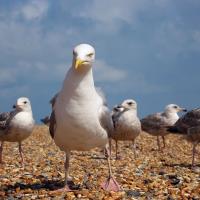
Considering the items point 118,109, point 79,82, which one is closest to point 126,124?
point 118,109

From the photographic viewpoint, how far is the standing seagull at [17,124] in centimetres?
1359

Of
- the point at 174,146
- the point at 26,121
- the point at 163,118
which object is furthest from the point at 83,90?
the point at 174,146

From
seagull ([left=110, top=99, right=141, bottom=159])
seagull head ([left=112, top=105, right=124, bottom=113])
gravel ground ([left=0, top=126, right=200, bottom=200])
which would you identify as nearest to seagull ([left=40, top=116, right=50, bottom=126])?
seagull head ([left=112, top=105, right=124, bottom=113])

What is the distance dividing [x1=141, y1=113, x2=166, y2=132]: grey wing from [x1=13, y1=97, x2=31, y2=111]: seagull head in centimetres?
700

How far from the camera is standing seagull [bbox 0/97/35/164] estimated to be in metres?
13.6

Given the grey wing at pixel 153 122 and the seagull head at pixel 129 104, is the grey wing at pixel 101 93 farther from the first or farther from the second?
the grey wing at pixel 153 122

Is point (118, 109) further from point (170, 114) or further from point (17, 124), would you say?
point (17, 124)

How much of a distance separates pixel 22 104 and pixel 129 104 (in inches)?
159

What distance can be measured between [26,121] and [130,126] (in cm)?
381

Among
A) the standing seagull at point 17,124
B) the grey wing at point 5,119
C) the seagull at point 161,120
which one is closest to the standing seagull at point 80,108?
the standing seagull at point 17,124

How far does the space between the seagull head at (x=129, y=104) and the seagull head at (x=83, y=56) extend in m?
9.25

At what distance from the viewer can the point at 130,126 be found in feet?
52.9

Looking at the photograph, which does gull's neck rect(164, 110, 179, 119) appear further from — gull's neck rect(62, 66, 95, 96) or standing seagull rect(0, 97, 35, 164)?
gull's neck rect(62, 66, 95, 96)

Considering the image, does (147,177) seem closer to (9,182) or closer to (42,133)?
(9,182)
